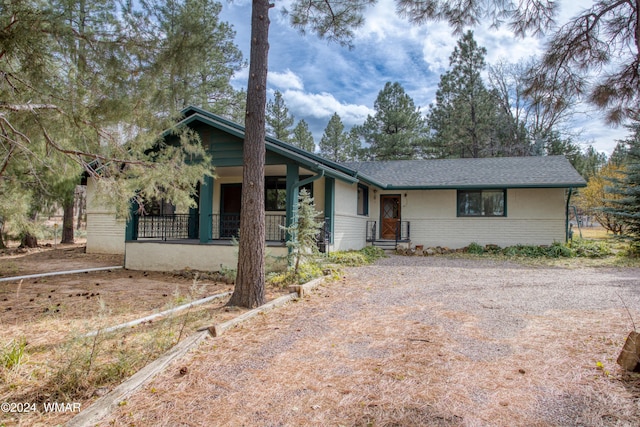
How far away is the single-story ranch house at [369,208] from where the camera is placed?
31.6 ft

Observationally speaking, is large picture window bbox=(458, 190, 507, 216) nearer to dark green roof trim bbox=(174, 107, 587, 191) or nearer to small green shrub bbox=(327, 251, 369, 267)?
dark green roof trim bbox=(174, 107, 587, 191)

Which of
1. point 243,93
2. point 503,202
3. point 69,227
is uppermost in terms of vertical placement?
point 243,93

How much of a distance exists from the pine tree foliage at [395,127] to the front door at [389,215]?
1256cm

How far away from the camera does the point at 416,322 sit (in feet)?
14.8

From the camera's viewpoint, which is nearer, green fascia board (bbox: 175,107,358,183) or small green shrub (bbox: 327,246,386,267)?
green fascia board (bbox: 175,107,358,183)

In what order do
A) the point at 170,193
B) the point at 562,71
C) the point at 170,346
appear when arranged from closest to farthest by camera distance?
1. the point at 170,346
2. the point at 562,71
3. the point at 170,193

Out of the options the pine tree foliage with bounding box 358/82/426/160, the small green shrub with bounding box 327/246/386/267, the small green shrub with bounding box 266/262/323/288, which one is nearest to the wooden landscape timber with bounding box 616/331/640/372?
the small green shrub with bounding box 266/262/323/288

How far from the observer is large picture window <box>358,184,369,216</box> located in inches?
539

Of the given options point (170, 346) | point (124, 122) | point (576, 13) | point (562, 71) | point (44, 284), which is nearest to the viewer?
point (170, 346)

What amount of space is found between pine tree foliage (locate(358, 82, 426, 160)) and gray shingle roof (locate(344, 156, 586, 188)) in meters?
10.3

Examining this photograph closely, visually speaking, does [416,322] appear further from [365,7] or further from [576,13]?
[365,7]

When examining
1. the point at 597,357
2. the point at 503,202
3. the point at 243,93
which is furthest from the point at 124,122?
the point at 243,93

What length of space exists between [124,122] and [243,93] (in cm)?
1501

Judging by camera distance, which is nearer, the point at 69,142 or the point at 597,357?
the point at 597,357
